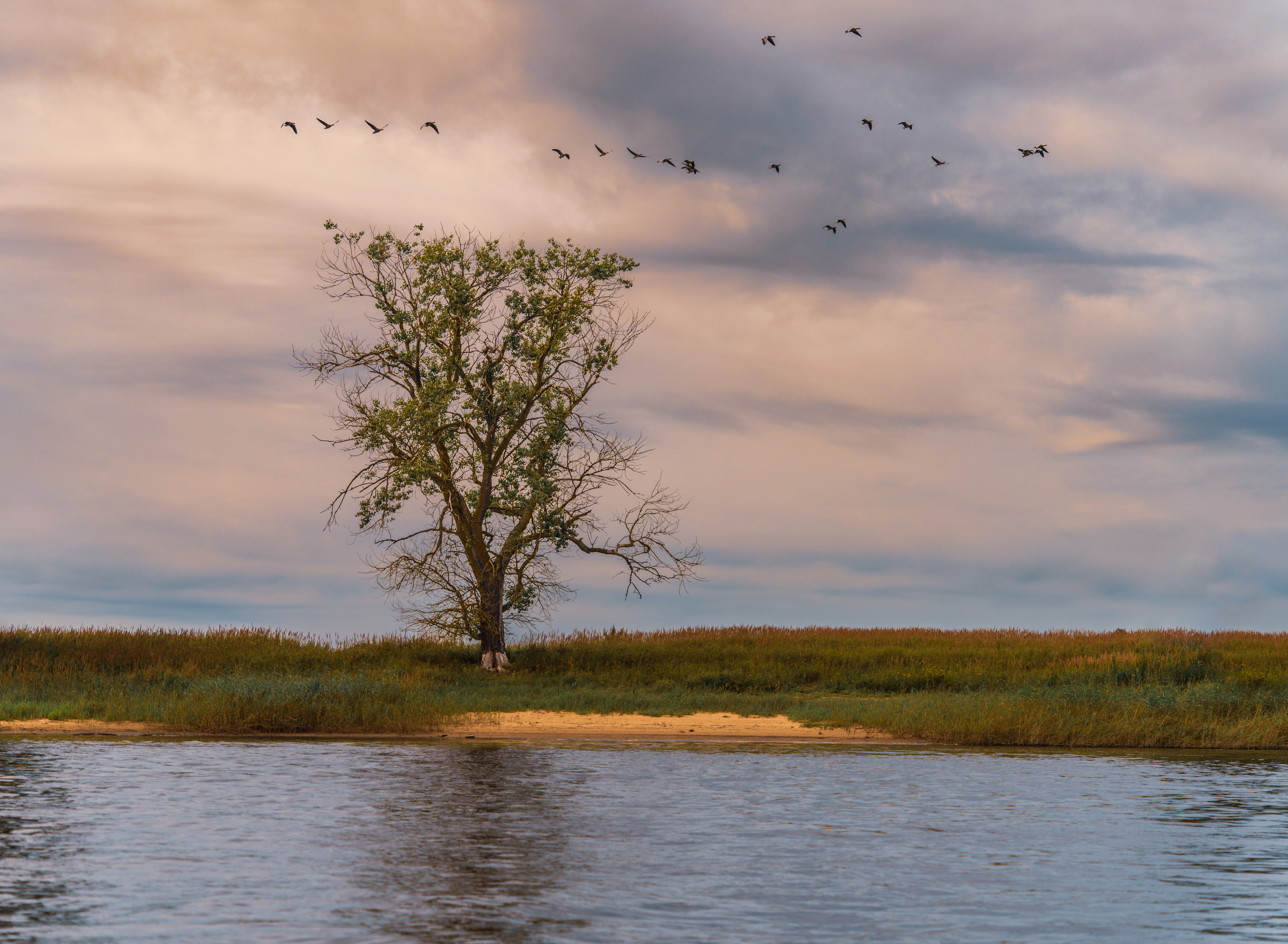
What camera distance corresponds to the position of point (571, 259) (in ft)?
152

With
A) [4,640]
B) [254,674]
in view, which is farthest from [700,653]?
[4,640]

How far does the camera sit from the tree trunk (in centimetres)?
4369

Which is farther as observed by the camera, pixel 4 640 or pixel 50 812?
pixel 4 640

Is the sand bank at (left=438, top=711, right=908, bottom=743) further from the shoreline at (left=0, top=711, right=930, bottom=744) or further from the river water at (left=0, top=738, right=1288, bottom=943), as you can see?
the river water at (left=0, top=738, right=1288, bottom=943)

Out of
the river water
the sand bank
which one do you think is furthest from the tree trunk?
the river water

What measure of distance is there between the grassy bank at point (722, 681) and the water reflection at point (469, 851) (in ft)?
30.6

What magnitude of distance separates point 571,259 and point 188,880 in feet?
114

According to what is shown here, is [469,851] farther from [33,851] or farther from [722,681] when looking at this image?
[722,681]

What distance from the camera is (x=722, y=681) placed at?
40.5m

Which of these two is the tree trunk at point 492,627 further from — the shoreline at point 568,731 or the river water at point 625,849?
the river water at point 625,849

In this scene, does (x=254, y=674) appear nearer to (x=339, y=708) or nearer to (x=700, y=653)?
(x=339, y=708)

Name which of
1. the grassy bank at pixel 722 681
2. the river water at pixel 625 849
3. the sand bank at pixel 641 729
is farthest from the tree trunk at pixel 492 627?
the river water at pixel 625 849

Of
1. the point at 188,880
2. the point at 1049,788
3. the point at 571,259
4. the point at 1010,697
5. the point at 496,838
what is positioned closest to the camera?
the point at 188,880

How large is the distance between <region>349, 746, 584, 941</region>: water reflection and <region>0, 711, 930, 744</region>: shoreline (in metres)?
6.29
